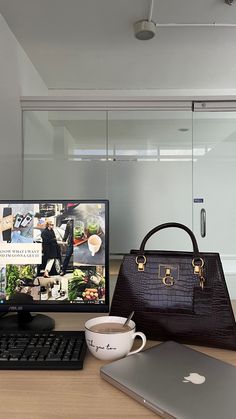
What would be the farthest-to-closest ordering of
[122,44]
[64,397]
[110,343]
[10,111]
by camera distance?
[122,44]
[10,111]
[110,343]
[64,397]

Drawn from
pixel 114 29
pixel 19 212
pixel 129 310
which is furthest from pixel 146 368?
pixel 114 29

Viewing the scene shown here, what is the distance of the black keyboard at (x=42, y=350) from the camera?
744 millimetres

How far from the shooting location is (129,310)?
3.03ft

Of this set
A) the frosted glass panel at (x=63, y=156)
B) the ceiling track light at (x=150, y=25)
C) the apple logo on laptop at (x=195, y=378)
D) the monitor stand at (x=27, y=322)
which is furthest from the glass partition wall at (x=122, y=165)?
the apple logo on laptop at (x=195, y=378)

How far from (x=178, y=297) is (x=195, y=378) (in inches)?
9.5

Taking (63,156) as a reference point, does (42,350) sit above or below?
below

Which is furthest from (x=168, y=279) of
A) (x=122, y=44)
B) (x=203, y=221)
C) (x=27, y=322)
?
(x=122, y=44)

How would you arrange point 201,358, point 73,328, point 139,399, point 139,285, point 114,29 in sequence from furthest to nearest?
point 114,29 < point 73,328 < point 139,285 < point 201,358 < point 139,399

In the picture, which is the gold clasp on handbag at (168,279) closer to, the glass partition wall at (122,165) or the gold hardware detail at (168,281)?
the gold hardware detail at (168,281)

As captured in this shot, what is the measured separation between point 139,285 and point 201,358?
0.24 metres

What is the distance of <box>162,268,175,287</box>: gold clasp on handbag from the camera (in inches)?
35.2

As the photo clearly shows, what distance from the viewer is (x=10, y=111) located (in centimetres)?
217

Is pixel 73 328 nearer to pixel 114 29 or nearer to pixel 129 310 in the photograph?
pixel 129 310

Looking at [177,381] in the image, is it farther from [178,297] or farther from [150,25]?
[150,25]
